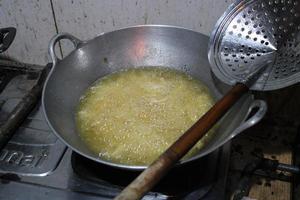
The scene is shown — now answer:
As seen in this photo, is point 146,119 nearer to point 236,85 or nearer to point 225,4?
point 236,85

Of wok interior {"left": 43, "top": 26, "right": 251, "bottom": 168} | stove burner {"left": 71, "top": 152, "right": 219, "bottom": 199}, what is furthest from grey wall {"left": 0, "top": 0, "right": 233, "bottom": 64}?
stove burner {"left": 71, "top": 152, "right": 219, "bottom": 199}

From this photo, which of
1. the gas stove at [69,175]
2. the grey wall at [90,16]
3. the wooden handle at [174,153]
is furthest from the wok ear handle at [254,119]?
the grey wall at [90,16]

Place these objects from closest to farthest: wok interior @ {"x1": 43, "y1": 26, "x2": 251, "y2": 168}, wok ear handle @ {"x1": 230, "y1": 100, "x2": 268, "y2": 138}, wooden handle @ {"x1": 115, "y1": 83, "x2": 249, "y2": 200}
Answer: wooden handle @ {"x1": 115, "y1": 83, "x2": 249, "y2": 200} < wok ear handle @ {"x1": 230, "y1": 100, "x2": 268, "y2": 138} < wok interior @ {"x1": 43, "y1": 26, "x2": 251, "y2": 168}

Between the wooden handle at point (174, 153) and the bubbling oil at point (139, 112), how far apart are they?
13 cm

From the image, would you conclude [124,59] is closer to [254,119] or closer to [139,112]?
[139,112]

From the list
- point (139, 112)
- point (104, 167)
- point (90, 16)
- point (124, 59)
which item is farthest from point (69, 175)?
point (90, 16)

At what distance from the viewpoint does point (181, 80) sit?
3.23 feet

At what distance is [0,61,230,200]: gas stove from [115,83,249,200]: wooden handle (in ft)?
0.59

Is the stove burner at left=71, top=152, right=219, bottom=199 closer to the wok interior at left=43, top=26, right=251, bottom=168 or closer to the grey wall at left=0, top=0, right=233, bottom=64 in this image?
the wok interior at left=43, top=26, right=251, bottom=168

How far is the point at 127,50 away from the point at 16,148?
41 centimetres

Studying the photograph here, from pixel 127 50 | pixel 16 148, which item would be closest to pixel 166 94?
pixel 127 50

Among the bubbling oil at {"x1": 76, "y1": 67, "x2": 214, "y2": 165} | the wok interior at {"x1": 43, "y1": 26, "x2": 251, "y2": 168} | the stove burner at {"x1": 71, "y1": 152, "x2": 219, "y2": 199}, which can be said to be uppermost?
the wok interior at {"x1": 43, "y1": 26, "x2": 251, "y2": 168}

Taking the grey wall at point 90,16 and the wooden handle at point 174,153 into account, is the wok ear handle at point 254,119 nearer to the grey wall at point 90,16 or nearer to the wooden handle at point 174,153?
the wooden handle at point 174,153

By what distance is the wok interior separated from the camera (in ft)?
2.91
